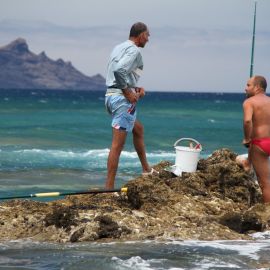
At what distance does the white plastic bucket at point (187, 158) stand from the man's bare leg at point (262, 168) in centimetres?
66

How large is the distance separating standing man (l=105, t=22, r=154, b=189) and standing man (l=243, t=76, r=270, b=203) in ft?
4.14

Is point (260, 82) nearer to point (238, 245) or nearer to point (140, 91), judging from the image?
point (140, 91)

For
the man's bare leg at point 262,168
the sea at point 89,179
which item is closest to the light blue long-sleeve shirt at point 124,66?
the man's bare leg at point 262,168

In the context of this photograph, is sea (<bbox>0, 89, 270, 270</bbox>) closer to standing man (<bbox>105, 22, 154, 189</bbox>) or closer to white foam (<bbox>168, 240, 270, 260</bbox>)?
white foam (<bbox>168, 240, 270, 260</bbox>)

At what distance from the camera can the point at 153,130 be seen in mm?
41375

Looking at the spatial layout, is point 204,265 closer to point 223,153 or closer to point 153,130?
point 223,153

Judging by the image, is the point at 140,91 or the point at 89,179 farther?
the point at 89,179

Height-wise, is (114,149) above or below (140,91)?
below

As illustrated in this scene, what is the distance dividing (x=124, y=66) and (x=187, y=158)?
1.35 m

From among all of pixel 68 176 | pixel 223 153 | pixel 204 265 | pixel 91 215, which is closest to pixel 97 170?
pixel 68 176

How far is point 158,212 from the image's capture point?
891 cm

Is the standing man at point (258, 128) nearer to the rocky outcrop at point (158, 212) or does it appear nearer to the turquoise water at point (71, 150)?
the rocky outcrop at point (158, 212)

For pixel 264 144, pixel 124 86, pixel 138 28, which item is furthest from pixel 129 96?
pixel 264 144

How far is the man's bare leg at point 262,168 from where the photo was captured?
9352mm
